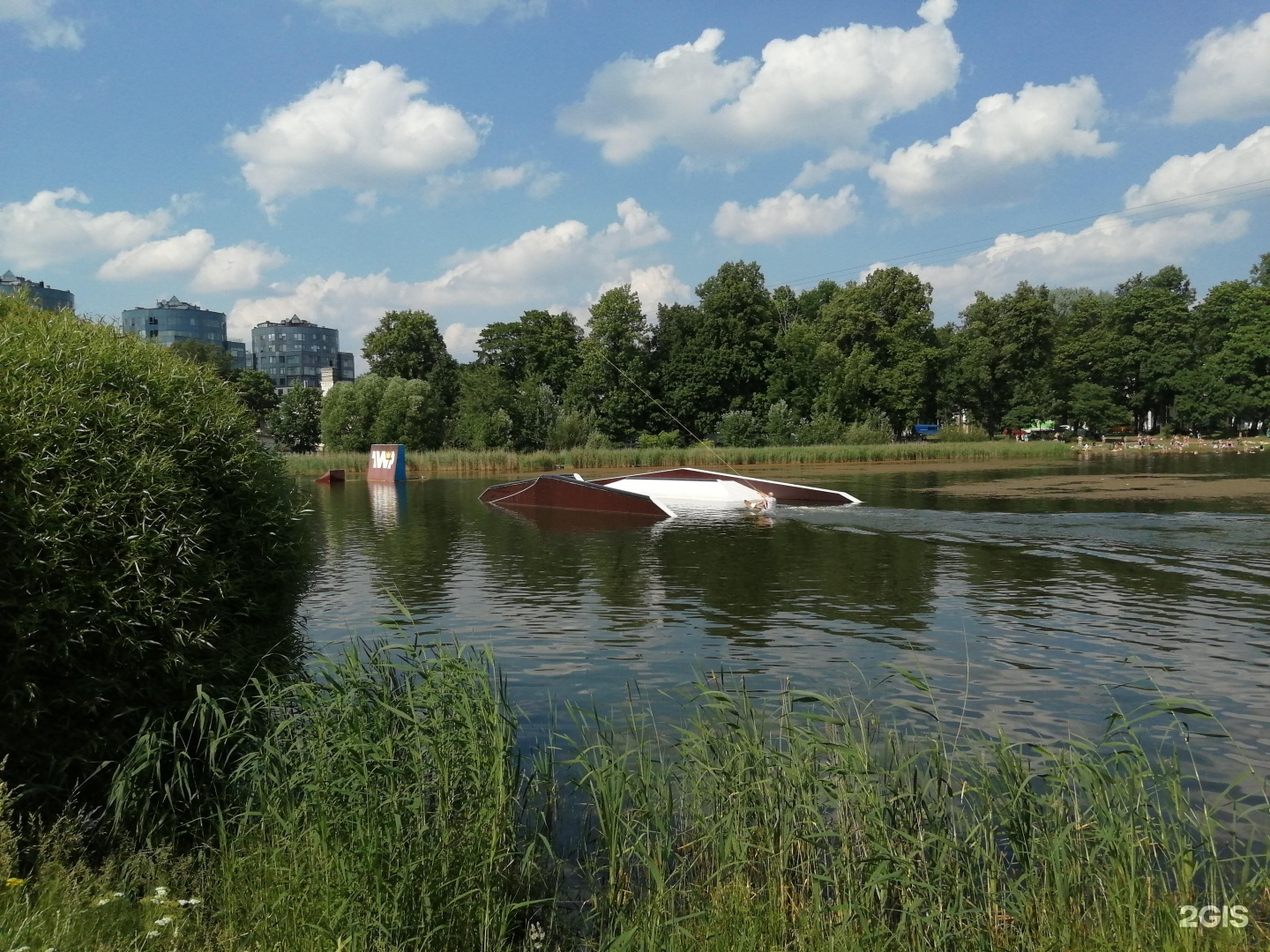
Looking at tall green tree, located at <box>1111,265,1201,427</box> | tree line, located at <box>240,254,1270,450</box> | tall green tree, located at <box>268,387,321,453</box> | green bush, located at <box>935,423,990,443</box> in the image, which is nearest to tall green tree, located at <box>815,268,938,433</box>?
tree line, located at <box>240,254,1270,450</box>

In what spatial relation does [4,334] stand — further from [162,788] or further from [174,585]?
[162,788]

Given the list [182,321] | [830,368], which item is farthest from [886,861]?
[182,321]

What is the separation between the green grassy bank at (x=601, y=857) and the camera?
159 inches

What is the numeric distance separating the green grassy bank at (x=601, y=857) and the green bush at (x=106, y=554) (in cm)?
34

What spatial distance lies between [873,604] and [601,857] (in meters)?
8.61

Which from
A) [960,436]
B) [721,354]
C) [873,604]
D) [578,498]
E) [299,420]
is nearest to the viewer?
[873,604]

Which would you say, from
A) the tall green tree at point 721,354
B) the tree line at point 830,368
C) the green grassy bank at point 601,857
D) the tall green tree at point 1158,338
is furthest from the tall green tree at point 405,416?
the tall green tree at point 1158,338

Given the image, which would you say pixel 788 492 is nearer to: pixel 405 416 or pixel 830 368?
pixel 405 416

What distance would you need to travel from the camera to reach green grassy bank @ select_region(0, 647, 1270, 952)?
4047mm

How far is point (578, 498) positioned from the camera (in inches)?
1061

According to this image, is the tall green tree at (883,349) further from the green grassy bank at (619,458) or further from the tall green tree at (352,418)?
the tall green tree at (352,418)

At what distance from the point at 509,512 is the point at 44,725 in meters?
23.3

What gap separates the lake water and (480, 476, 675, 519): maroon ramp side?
1262 millimetres

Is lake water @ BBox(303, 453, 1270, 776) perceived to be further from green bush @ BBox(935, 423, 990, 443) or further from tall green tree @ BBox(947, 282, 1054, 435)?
tall green tree @ BBox(947, 282, 1054, 435)
